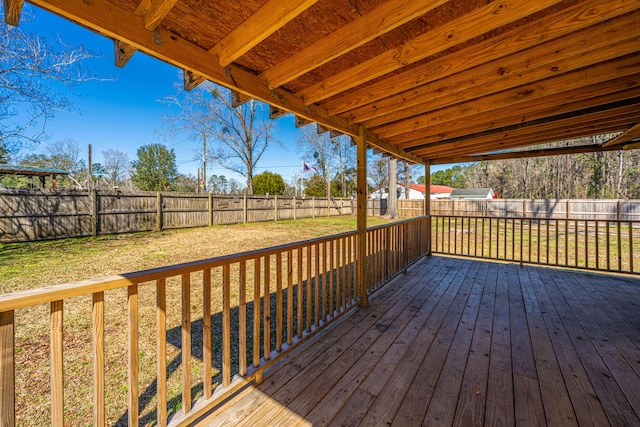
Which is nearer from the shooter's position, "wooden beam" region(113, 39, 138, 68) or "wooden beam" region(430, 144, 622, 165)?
"wooden beam" region(113, 39, 138, 68)

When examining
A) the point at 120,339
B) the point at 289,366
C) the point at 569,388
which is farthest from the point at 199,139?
the point at 569,388

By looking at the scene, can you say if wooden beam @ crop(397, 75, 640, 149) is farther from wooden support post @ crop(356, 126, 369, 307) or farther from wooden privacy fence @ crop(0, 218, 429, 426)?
wooden privacy fence @ crop(0, 218, 429, 426)

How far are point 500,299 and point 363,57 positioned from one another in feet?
10.6

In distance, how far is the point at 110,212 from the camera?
754 centimetres

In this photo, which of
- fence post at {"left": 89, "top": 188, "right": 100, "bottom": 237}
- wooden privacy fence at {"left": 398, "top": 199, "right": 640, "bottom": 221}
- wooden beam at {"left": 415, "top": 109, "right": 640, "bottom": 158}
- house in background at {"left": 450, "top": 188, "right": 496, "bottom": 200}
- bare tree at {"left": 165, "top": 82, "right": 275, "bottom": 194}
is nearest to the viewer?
wooden beam at {"left": 415, "top": 109, "right": 640, "bottom": 158}

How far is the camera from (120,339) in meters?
2.47

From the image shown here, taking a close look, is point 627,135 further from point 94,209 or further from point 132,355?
point 94,209

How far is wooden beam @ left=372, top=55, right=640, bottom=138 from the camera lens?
76.4 inches

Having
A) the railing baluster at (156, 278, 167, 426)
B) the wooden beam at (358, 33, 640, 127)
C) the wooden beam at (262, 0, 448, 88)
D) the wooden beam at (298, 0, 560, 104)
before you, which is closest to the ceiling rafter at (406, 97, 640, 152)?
the wooden beam at (358, 33, 640, 127)

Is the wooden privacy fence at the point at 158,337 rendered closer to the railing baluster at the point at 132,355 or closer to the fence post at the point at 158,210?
the railing baluster at the point at 132,355

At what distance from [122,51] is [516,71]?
2606 millimetres

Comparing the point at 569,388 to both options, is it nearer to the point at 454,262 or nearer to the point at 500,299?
the point at 500,299

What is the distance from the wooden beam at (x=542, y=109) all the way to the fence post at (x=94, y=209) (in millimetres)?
8333

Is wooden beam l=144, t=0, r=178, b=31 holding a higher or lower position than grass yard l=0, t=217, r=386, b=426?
higher
